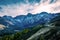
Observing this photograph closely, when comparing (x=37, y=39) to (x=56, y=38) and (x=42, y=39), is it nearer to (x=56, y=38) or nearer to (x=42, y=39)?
(x=42, y=39)

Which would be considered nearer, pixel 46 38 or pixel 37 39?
pixel 46 38

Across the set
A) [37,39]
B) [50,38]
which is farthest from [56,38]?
[37,39]

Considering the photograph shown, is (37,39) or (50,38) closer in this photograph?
(50,38)

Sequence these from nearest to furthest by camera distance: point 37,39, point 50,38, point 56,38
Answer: point 56,38 < point 50,38 < point 37,39

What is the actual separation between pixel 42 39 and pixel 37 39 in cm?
1821

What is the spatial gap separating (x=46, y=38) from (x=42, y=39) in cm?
481

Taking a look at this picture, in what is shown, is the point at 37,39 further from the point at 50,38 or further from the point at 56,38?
the point at 56,38

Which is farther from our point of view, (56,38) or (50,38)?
(50,38)

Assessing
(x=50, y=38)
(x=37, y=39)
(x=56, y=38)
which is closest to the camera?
(x=56, y=38)

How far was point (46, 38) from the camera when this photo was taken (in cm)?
15925

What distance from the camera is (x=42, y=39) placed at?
15625 centimetres

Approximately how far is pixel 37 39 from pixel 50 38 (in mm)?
23188

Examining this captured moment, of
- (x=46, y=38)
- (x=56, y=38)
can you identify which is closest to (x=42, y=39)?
(x=46, y=38)

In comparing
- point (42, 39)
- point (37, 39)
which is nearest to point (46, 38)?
point (42, 39)
